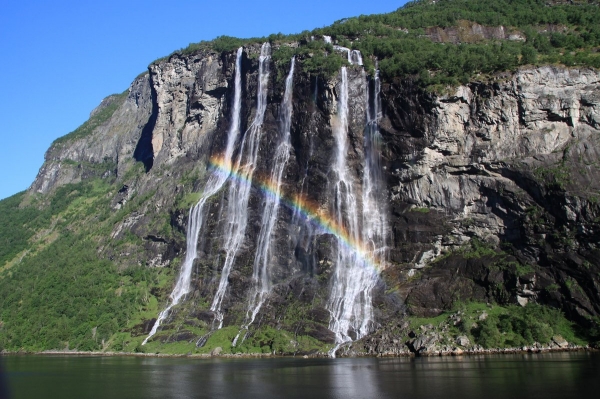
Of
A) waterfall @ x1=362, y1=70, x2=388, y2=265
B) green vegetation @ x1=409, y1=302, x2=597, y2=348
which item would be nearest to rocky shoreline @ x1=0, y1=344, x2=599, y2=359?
green vegetation @ x1=409, y1=302, x2=597, y2=348

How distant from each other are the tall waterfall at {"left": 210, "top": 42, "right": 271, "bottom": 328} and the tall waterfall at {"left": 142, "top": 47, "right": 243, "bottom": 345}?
5266mm

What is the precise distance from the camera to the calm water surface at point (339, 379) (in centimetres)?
3472

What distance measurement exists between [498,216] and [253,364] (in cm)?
3787

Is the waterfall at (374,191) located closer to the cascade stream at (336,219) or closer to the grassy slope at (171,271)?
the cascade stream at (336,219)

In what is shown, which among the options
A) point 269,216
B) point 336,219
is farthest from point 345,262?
point 269,216

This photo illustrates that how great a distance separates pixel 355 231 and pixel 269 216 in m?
14.2

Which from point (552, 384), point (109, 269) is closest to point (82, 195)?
point (109, 269)

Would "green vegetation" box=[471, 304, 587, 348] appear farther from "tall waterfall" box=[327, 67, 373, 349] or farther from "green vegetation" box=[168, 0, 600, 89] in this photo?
"green vegetation" box=[168, 0, 600, 89]

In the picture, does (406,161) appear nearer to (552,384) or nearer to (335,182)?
(335,182)

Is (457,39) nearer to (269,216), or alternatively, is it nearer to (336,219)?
(336,219)

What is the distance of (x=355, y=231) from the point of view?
80.4 meters

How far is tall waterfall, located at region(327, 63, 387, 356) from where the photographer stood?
71.0 metres

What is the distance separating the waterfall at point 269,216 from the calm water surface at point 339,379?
68.4ft

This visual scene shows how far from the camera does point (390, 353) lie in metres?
62.7
